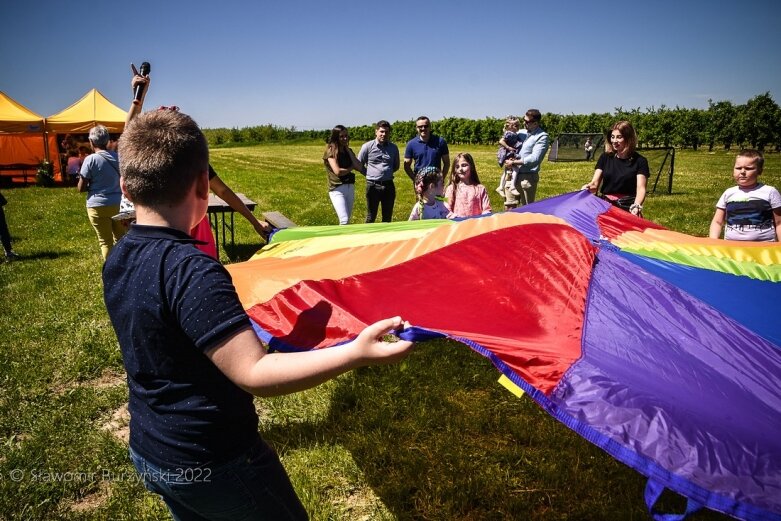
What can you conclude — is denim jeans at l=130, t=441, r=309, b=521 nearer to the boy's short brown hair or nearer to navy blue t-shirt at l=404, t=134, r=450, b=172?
the boy's short brown hair

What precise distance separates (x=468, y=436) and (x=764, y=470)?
2.20 m

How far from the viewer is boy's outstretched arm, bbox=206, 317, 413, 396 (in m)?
1.13

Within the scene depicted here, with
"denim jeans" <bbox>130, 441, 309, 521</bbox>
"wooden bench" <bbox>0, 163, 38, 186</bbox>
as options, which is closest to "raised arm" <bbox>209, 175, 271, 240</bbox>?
"denim jeans" <bbox>130, 441, 309, 521</bbox>

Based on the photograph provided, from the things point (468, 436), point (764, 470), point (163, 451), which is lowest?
point (468, 436)

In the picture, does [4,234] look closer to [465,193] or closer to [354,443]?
[465,193]

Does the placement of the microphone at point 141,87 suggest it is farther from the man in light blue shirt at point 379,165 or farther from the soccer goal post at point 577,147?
the soccer goal post at point 577,147

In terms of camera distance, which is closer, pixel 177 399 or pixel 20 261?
pixel 177 399

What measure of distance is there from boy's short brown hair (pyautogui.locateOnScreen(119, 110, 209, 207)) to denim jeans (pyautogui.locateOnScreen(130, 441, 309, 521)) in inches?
30.9

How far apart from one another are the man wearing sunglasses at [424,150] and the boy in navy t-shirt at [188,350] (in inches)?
243

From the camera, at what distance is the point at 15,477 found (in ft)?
9.74

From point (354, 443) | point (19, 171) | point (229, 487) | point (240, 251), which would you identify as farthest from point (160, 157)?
point (19, 171)

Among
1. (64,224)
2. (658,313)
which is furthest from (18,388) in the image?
(64,224)

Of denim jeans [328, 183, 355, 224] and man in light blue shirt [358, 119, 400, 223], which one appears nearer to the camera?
denim jeans [328, 183, 355, 224]

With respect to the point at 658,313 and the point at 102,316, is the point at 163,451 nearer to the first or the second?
the point at 658,313
